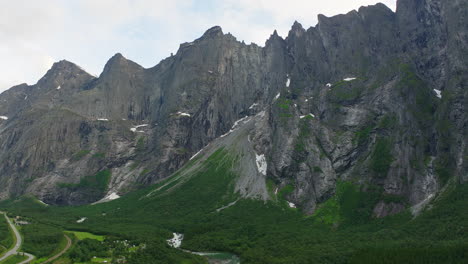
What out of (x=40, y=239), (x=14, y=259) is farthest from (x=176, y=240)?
(x=14, y=259)

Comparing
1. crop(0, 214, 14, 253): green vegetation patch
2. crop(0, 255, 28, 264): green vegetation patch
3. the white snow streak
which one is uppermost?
crop(0, 214, 14, 253): green vegetation patch

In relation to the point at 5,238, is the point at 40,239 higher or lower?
higher

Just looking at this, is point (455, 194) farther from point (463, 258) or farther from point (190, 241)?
point (190, 241)

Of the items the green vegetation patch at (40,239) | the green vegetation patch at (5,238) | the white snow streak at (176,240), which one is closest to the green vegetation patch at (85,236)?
the green vegetation patch at (40,239)

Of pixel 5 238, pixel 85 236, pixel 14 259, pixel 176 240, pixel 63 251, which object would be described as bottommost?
pixel 14 259

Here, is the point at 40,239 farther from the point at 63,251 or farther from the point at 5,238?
the point at 63,251

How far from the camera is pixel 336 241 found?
15150 cm

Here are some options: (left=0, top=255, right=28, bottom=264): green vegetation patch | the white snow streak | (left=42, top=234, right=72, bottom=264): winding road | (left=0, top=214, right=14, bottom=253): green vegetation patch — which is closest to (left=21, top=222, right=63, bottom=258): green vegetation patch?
(left=42, top=234, right=72, bottom=264): winding road

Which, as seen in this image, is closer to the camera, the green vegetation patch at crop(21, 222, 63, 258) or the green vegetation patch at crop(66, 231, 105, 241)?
the green vegetation patch at crop(21, 222, 63, 258)

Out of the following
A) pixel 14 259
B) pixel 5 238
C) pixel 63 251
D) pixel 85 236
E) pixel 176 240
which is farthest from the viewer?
pixel 176 240

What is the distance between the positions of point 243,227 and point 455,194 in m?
83.4

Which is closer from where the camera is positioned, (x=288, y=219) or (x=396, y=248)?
(x=396, y=248)

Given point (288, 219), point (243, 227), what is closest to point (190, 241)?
point (243, 227)

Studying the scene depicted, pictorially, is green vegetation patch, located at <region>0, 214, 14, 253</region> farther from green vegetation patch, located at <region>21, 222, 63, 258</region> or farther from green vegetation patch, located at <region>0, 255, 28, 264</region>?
green vegetation patch, located at <region>0, 255, 28, 264</region>
